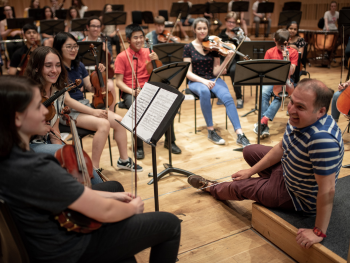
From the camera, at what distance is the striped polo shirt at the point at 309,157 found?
56.4 inches

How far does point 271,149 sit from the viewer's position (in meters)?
1.95

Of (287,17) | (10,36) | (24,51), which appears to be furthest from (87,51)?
(287,17)

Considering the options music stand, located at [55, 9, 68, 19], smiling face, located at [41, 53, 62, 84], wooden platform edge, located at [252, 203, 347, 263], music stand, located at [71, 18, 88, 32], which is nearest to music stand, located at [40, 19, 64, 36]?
music stand, located at [71, 18, 88, 32]

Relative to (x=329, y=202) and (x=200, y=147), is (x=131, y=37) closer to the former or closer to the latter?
(x=200, y=147)

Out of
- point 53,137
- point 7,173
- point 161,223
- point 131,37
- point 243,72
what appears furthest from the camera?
point 131,37

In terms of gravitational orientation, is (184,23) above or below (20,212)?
above

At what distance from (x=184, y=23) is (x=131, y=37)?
691 cm

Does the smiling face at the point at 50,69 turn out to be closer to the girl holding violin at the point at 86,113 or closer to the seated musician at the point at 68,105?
the seated musician at the point at 68,105

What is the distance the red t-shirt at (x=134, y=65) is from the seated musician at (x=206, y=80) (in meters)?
0.49

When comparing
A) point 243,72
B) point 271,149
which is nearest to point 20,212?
point 271,149

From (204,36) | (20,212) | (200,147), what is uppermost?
(204,36)

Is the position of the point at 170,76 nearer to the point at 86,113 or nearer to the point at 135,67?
the point at 135,67

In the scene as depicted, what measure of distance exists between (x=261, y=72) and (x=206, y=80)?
0.73 meters

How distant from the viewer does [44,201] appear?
3.35 feet
